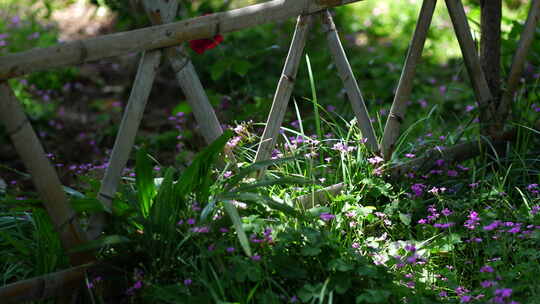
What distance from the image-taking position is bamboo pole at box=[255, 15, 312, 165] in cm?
271

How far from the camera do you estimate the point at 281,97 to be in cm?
272

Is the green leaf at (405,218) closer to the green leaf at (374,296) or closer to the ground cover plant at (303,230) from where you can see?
the ground cover plant at (303,230)

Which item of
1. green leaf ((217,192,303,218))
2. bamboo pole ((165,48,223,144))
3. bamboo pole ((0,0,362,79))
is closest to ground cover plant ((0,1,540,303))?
green leaf ((217,192,303,218))

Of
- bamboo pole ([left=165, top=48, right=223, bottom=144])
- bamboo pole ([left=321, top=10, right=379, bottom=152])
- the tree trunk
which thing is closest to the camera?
bamboo pole ([left=165, top=48, right=223, bottom=144])

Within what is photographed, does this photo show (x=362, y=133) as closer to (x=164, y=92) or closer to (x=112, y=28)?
(x=164, y=92)

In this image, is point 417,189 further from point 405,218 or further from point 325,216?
point 325,216

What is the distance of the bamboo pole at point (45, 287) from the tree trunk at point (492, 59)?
2162 mm

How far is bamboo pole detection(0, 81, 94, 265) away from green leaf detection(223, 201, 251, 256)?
561 millimetres

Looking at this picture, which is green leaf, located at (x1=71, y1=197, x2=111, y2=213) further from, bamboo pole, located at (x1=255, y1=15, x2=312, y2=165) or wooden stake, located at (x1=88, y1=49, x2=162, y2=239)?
bamboo pole, located at (x1=255, y1=15, x2=312, y2=165)

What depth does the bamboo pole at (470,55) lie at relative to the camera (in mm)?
3119

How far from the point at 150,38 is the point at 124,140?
39 centimetres

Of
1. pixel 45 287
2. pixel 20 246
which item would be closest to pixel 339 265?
pixel 45 287

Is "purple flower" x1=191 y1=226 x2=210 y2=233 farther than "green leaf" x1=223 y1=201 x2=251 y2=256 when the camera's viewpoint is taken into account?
Yes

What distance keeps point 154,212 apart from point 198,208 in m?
0.16
